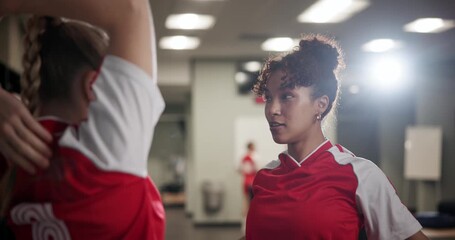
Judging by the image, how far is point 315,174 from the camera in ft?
2.00

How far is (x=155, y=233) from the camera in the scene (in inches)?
15.1

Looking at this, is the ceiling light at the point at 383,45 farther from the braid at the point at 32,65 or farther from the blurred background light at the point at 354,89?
the braid at the point at 32,65

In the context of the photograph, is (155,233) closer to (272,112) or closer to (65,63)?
(65,63)

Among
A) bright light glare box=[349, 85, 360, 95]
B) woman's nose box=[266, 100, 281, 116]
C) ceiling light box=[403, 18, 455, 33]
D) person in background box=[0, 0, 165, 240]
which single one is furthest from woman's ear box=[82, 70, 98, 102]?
ceiling light box=[403, 18, 455, 33]

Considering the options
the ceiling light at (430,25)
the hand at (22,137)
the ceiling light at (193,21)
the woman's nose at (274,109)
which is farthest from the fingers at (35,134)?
the ceiling light at (193,21)

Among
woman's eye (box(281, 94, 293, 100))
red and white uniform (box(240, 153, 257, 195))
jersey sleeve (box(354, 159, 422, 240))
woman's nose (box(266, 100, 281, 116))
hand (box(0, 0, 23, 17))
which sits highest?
hand (box(0, 0, 23, 17))

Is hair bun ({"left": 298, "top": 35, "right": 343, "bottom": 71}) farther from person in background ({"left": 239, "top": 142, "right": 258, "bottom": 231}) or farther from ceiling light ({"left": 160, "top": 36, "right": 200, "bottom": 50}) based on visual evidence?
ceiling light ({"left": 160, "top": 36, "right": 200, "bottom": 50})

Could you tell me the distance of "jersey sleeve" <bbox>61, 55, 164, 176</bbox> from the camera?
0.34 metres

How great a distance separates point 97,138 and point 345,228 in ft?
1.12

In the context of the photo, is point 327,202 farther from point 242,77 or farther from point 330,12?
point 330,12

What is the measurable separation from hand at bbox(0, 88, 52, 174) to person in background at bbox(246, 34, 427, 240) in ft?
0.98

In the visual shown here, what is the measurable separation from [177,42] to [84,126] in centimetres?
83

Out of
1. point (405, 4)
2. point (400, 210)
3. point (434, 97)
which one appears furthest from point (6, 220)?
point (434, 97)

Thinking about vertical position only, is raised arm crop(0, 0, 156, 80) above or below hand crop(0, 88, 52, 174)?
above
